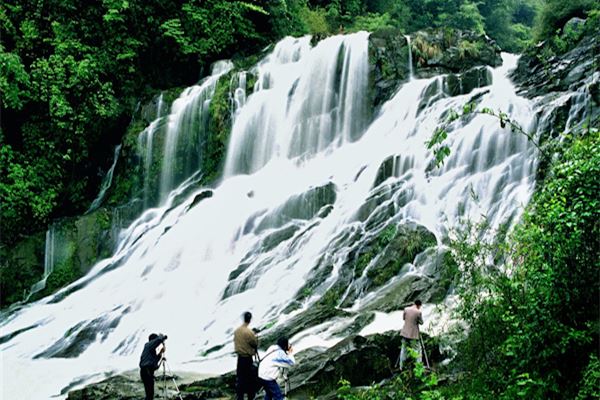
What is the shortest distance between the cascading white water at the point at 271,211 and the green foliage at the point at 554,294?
4052mm

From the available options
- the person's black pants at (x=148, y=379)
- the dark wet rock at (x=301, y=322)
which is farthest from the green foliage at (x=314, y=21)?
the person's black pants at (x=148, y=379)

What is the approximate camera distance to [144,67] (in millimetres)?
22641

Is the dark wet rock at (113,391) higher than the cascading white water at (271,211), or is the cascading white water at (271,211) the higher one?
the cascading white water at (271,211)

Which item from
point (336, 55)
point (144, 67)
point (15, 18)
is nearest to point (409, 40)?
point (336, 55)

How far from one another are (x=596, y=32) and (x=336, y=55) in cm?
849

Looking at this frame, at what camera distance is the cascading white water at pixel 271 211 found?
1282 cm

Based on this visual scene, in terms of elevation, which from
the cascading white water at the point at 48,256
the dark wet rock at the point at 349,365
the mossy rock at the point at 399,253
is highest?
the cascading white water at the point at 48,256

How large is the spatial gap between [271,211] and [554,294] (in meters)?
11.0

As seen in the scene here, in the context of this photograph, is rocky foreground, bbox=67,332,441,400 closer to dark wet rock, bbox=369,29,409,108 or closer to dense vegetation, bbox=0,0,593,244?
dense vegetation, bbox=0,0,593,244

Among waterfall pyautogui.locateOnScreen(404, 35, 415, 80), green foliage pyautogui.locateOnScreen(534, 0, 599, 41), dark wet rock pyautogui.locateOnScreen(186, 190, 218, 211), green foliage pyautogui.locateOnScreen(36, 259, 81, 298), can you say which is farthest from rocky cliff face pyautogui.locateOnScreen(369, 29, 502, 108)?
green foliage pyautogui.locateOnScreen(36, 259, 81, 298)

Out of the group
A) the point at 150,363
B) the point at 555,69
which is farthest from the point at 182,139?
the point at 150,363

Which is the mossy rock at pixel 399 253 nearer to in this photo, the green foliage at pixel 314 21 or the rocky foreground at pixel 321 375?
the rocky foreground at pixel 321 375

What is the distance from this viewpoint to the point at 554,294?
235 inches

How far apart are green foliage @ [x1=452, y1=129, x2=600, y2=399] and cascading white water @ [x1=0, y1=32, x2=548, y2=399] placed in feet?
13.3
